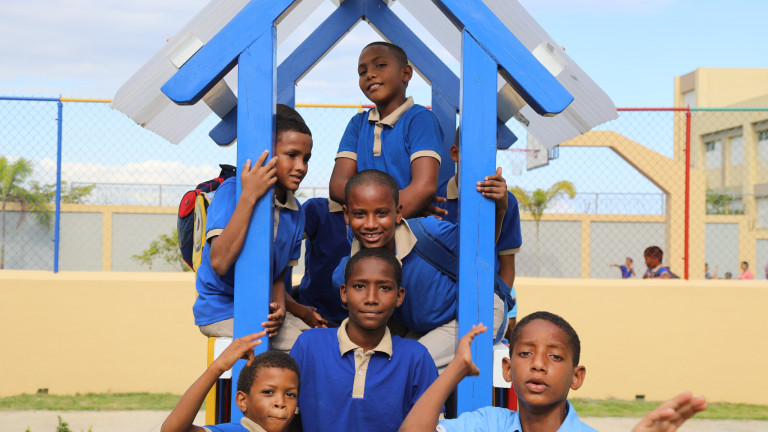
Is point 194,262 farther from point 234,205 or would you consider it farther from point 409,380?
point 409,380

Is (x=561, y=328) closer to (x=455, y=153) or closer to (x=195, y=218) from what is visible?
(x=455, y=153)

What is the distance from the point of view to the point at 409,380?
2457 mm

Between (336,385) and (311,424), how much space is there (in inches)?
6.1

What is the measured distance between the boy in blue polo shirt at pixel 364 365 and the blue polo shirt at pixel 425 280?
21 cm

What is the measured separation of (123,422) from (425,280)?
15.4ft

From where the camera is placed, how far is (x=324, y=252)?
3.61 meters

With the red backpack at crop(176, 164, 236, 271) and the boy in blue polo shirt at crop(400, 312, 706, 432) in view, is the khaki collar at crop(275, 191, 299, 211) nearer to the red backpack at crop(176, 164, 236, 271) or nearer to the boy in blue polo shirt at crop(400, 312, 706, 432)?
the red backpack at crop(176, 164, 236, 271)

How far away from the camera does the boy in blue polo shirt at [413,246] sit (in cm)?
268

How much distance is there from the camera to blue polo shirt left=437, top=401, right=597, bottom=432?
2141 millimetres

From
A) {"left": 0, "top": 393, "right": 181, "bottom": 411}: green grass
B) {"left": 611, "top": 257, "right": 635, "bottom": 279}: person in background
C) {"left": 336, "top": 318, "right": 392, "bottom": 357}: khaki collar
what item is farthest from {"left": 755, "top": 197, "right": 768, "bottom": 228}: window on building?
→ {"left": 336, "top": 318, "right": 392, "bottom": 357}: khaki collar

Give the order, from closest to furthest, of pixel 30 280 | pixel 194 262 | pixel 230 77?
pixel 194 262
pixel 230 77
pixel 30 280

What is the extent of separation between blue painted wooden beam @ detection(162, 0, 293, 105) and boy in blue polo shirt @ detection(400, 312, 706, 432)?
1.19m

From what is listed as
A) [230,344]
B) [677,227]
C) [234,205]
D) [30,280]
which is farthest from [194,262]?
[677,227]

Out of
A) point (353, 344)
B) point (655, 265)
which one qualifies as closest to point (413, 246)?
point (353, 344)
